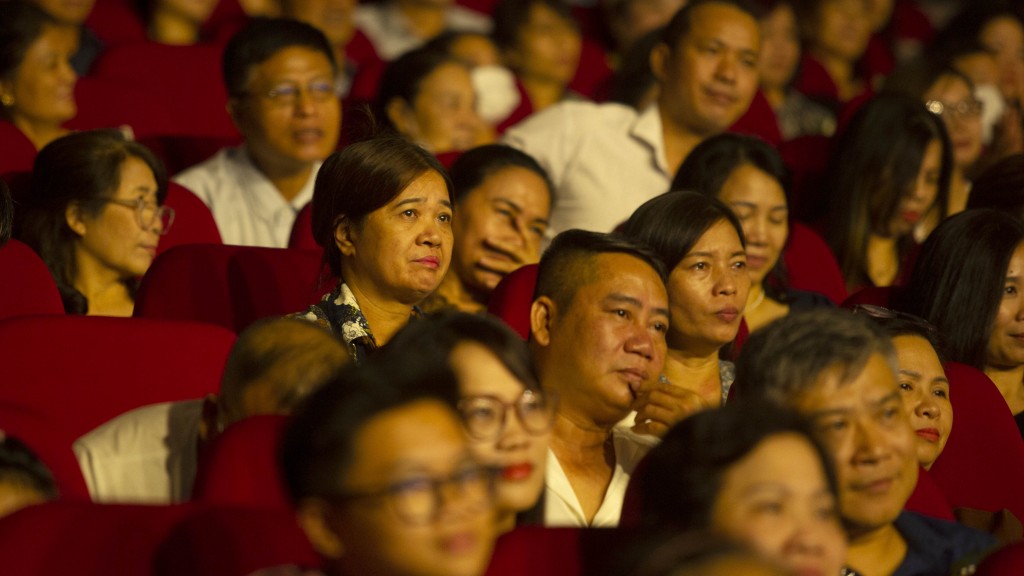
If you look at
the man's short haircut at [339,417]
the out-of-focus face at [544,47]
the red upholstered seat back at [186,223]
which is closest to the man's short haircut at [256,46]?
the red upholstered seat back at [186,223]

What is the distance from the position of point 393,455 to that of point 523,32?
12.4ft

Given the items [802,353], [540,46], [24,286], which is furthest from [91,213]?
[540,46]

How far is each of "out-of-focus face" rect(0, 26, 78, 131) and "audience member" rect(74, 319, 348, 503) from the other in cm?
170

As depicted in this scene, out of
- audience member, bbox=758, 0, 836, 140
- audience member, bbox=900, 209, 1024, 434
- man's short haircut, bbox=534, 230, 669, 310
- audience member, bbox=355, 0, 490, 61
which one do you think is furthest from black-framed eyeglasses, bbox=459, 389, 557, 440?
audience member, bbox=355, 0, 490, 61

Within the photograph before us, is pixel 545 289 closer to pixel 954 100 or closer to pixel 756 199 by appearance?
pixel 756 199

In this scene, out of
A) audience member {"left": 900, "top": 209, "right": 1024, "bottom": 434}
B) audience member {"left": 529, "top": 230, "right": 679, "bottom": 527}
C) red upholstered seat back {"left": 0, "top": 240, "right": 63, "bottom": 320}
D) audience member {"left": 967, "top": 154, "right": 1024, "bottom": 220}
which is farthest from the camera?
audience member {"left": 967, "top": 154, "right": 1024, "bottom": 220}

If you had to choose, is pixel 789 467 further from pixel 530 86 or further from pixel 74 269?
pixel 530 86

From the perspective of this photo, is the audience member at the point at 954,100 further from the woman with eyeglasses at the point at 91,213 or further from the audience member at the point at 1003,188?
the woman with eyeglasses at the point at 91,213

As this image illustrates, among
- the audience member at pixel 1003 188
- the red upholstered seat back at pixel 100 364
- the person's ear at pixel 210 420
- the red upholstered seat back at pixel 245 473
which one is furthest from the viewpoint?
the audience member at pixel 1003 188

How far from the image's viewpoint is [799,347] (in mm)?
1885

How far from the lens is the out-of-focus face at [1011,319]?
2840 millimetres

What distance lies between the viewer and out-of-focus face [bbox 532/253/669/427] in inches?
89.4

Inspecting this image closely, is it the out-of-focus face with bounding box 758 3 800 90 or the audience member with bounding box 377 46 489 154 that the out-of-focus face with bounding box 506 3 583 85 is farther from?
the audience member with bounding box 377 46 489 154

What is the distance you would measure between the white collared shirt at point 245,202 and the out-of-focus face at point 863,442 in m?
1.90
